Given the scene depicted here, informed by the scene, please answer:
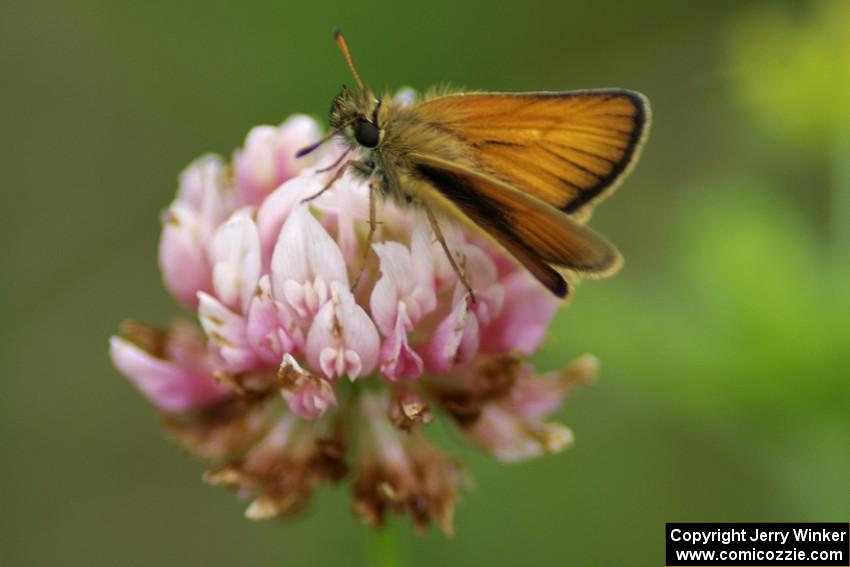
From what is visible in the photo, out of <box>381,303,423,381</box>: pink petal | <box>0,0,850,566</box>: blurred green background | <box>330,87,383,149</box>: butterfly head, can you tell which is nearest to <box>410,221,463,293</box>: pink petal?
<box>381,303,423,381</box>: pink petal

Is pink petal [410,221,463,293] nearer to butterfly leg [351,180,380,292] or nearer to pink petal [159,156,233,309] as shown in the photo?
butterfly leg [351,180,380,292]

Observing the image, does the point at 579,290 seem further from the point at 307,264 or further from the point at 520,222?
the point at 307,264

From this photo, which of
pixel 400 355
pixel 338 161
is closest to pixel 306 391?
pixel 400 355

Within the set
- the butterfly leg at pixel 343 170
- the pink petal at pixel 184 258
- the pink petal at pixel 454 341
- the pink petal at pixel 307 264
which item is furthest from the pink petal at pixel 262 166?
the pink petal at pixel 454 341

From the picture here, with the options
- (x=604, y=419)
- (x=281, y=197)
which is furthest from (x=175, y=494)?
(x=281, y=197)

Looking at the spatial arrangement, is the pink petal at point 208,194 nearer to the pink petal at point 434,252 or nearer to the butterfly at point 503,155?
the butterfly at point 503,155

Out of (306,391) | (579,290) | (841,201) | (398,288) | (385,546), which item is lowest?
(385,546)
